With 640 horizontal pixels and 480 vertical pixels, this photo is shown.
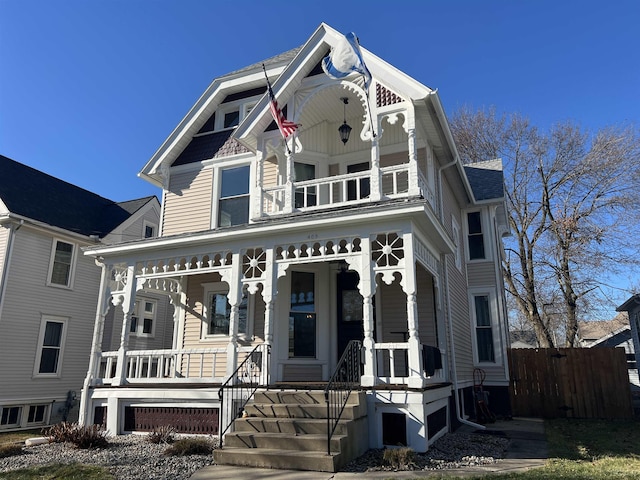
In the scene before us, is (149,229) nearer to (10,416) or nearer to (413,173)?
(10,416)

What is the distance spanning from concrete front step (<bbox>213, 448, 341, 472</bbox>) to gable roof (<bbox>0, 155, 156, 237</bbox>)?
11745 millimetres

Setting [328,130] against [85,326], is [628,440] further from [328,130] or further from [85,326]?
[85,326]

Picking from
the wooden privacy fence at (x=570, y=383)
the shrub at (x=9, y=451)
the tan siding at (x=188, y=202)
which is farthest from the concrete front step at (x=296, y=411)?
the wooden privacy fence at (x=570, y=383)

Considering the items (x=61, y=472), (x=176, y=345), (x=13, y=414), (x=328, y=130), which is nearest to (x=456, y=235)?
(x=328, y=130)

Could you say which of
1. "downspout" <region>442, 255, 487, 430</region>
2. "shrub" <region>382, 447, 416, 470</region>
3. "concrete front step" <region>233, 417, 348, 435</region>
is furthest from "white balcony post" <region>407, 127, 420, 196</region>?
"shrub" <region>382, 447, 416, 470</region>

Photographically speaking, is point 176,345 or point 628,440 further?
point 176,345

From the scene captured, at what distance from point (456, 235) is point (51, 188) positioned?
14.7 m

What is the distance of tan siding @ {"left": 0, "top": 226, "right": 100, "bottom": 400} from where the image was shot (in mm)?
13898

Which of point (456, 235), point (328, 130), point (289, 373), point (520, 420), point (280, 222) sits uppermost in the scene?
point (328, 130)

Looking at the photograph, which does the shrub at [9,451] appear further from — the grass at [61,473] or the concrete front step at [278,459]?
the concrete front step at [278,459]

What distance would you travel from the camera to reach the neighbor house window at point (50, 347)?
1474cm

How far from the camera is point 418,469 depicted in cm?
630

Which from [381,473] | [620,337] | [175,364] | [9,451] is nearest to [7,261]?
[175,364]

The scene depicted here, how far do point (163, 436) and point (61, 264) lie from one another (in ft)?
32.3
